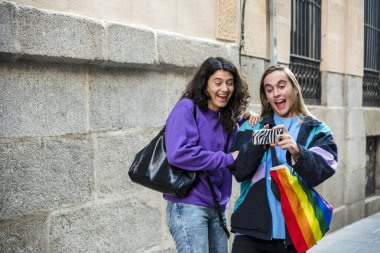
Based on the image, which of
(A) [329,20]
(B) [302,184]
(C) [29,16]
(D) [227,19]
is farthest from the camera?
(A) [329,20]

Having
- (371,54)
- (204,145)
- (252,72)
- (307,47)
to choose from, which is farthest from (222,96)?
(371,54)

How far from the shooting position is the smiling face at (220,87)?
3770 mm

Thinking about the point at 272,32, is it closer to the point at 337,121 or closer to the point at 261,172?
the point at 337,121

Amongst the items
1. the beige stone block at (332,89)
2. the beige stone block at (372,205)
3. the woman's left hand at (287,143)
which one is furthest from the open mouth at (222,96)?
the beige stone block at (372,205)

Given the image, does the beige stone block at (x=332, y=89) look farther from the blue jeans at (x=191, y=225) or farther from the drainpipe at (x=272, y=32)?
the blue jeans at (x=191, y=225)

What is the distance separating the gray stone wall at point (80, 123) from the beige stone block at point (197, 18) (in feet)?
0.46

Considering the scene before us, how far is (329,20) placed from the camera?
9328 mm

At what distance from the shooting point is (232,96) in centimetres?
388

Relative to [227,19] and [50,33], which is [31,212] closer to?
[50,33]

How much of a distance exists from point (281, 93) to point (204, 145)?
0.54 metres

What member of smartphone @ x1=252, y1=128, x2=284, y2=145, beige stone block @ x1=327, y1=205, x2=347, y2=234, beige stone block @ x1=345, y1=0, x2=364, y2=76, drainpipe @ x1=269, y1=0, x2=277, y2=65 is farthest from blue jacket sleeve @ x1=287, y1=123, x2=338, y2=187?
beige stone block @ x1=345, y1=0, x2=364, y2=76

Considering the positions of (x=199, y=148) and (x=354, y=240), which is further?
(x=354, y=240)

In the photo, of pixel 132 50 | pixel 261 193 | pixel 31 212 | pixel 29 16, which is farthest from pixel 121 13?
pixel 261 193

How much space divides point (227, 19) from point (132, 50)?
5.89ft
